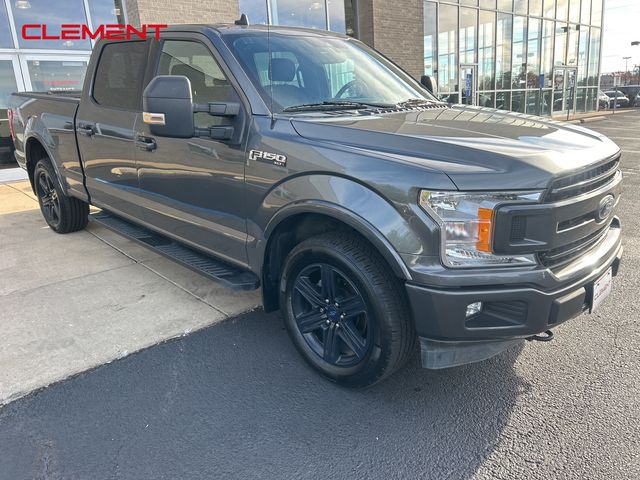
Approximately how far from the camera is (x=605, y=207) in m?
2.60

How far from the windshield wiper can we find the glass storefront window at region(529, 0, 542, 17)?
802 inches

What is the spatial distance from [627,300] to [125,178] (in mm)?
4072

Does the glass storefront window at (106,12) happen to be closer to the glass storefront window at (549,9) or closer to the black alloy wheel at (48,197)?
the black alloy wheel at (48,197)

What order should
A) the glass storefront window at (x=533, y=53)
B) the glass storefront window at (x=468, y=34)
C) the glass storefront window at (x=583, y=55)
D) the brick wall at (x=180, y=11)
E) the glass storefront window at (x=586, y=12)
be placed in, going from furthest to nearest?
the glass storefront window at (x=583, y=55) → the glass storefront window at (x=586, y=12) → the glass storefront window at (x=533, y=53) → the glass storefront window at (x=468, y=34) → the brick wall at (x=180, y=11)

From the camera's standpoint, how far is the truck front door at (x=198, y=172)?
10.1ft

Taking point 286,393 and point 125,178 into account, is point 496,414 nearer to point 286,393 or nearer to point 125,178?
point 286,393

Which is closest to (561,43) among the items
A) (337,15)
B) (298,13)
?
(337,15)

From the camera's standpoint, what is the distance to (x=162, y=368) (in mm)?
3000

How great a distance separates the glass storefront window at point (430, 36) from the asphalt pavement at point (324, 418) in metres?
14.8

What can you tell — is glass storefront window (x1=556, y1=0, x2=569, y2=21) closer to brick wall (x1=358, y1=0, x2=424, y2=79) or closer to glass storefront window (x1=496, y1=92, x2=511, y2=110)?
glass storefront window (x1=496, y1=92, x2=511, y2=110)

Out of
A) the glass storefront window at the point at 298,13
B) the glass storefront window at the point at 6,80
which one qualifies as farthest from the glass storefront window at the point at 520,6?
the glass storefront window at the point at 6,80

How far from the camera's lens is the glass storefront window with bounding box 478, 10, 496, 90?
18156 millimetres

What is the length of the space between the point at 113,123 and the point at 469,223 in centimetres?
321

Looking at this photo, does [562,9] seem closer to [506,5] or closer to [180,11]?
[506,5]
